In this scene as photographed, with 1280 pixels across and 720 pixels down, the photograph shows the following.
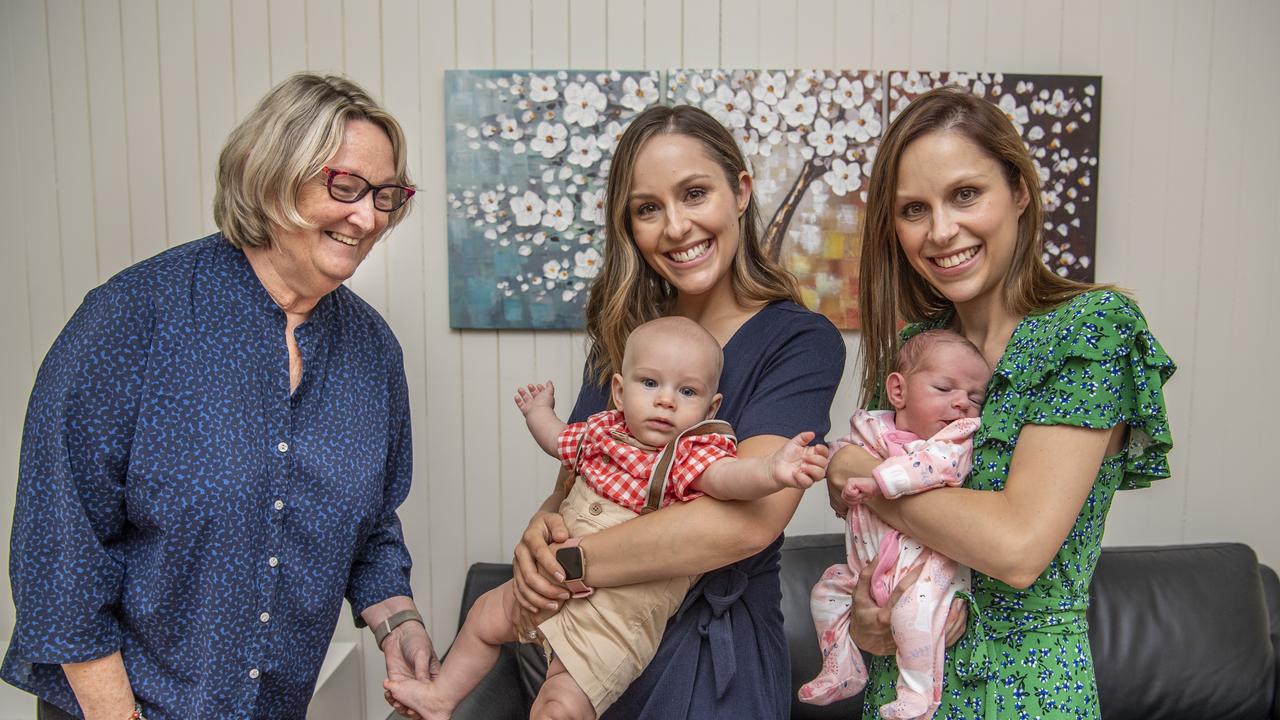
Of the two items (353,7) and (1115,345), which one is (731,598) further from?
(353,7)

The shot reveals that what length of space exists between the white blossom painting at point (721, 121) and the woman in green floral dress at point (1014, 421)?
1235 millimetres

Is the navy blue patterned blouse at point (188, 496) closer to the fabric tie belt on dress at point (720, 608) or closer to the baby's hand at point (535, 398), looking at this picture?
the baby's hand at point (535, 398)

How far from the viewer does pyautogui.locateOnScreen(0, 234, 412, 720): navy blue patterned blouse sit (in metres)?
1.26

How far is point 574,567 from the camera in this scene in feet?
4.35

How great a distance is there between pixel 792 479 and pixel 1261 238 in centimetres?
268

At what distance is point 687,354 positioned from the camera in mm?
1381

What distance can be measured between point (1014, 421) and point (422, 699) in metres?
1.17

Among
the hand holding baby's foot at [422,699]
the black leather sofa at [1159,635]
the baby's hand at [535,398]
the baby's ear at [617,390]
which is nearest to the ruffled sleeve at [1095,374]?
the baby's ear at [617,390]

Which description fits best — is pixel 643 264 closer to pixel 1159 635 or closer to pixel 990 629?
pixel 990 629

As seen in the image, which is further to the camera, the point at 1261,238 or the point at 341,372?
the point at 1261,238

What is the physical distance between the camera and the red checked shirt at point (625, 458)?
1.31 m

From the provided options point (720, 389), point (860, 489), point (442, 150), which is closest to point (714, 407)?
point (720, 389)

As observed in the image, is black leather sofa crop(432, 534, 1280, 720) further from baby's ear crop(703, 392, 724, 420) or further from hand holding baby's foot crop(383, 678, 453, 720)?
baby's ear crop(703, 392, 724, 420)

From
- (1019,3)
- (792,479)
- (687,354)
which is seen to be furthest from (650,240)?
(1019,3)
